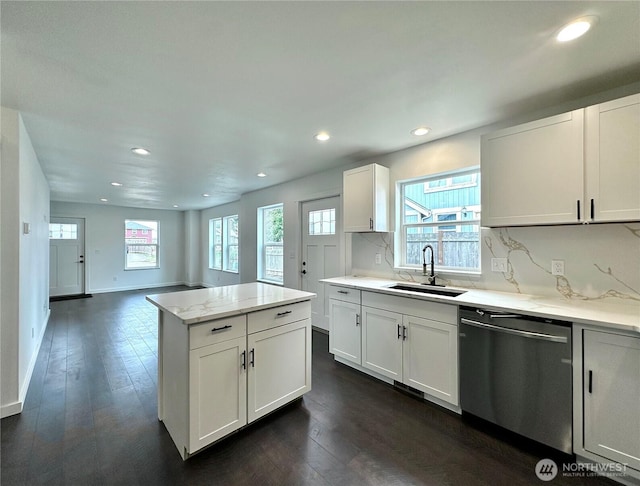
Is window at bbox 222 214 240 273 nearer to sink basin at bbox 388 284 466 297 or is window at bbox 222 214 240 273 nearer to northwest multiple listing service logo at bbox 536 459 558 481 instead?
sink basin at bbox 388 284 466 297

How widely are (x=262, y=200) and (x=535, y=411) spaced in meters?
4.83

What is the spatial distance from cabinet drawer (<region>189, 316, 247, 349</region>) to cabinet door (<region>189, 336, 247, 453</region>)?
3 cm

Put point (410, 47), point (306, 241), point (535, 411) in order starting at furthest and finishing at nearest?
point (306, 241) < point (535, 411) < point (410, 47)

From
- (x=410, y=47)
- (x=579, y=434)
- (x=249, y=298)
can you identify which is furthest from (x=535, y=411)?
(x=410, y=47)

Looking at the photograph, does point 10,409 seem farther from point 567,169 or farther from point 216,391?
point 567,169

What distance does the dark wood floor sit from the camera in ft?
5.38

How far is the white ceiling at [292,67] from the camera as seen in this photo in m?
1.32

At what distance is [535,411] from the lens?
1.82 meters

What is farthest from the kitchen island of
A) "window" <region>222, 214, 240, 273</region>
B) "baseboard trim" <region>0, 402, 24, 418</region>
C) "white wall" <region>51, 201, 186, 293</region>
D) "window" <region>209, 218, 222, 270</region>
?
"white wall" <region>51, 201, 186, 293</region>

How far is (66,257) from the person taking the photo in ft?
Result: 23.0

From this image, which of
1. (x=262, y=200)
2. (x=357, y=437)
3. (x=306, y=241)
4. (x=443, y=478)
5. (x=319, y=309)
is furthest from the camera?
(x=262, y=200)

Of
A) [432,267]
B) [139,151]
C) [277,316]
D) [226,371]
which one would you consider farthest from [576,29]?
[139,151]

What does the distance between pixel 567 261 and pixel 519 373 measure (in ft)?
3.20

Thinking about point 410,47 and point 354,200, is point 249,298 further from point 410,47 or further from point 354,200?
point 410,47
